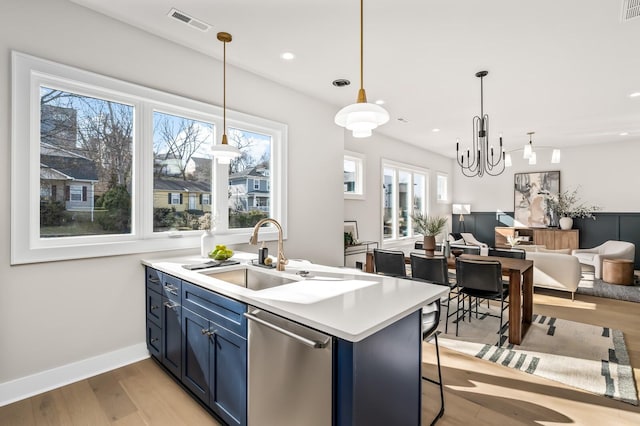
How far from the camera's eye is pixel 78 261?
8.14 ft

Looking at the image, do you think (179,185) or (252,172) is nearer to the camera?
(179,185)

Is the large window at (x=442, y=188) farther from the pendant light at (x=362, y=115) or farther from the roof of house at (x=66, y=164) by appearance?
Result: the roof of house at (x=66, y=164)

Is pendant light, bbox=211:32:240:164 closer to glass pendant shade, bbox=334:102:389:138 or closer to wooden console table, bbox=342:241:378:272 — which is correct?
glass pendant shade, bbox=334:102:389:138

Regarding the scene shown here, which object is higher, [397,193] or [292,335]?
[397,193]

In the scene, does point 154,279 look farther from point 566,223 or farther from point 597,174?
point 597,174

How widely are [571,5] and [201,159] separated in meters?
3.47

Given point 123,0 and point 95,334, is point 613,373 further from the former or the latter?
point 123,0

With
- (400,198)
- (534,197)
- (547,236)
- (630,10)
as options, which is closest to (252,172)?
(630,10)

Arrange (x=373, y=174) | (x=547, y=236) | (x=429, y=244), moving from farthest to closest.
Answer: (x=547, y=236)
(x=373, y=174)
(x=429, y=244)

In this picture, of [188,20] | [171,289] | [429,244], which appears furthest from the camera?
[429,244]

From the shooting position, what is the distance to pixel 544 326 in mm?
3670

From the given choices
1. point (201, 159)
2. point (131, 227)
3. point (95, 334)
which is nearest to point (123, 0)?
point (201, 159)

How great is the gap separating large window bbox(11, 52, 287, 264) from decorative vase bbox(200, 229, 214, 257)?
0.11 metres

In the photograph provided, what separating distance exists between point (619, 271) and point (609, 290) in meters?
0.72
